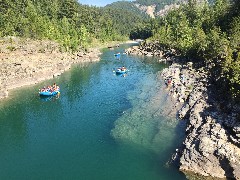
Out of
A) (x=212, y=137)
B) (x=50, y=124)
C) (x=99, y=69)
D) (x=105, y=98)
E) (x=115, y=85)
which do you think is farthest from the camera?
(x=99, y=69)

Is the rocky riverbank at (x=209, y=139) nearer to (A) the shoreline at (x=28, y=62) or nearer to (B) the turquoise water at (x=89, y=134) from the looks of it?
(B) the turquoise water at (x=89, y=134)

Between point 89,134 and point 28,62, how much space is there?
50163 millimetres

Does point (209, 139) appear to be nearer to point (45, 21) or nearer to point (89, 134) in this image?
point (89, 134)

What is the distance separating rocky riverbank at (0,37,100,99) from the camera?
82613 mm

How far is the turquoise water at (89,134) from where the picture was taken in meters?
39.5

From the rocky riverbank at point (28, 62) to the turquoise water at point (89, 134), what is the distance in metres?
4.47

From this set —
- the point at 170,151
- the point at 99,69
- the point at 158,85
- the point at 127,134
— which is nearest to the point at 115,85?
the point at 158,85

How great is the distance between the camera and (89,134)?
5050 cm

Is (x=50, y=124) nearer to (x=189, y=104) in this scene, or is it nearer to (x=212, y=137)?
(x=189, y=104)

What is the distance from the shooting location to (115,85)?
275ft

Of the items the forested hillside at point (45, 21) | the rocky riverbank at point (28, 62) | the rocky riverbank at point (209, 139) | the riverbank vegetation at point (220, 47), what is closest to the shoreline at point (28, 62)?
the rocky riverbank at point (28, 62)

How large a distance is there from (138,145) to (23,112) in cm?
3016

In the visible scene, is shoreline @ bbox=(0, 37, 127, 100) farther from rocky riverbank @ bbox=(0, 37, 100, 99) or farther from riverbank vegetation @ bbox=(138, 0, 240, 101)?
riverbank vegetation @ bbox=(138, 0, 240, 101)

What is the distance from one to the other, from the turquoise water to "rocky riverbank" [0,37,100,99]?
4.47m
